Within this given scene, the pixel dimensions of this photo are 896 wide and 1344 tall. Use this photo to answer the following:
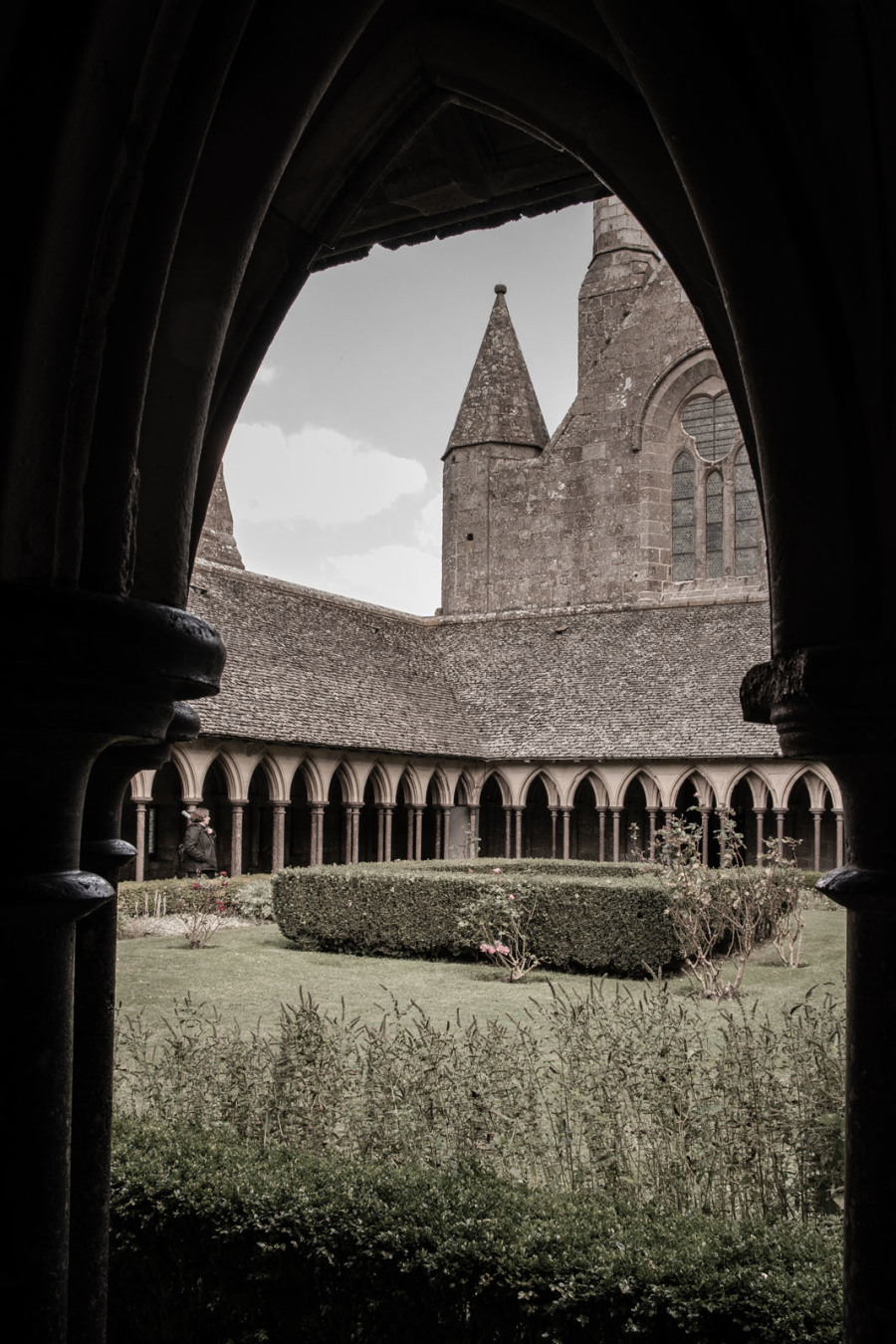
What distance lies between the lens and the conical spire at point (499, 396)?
31297mm

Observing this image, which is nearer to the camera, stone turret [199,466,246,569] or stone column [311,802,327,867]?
stone column [311,802,327,867]

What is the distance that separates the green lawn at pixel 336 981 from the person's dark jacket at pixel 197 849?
234cm

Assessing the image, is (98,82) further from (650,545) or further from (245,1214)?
(650,545)

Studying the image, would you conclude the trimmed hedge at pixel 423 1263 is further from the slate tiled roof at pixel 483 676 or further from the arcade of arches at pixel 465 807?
the arcade of arches at pixel 465 807

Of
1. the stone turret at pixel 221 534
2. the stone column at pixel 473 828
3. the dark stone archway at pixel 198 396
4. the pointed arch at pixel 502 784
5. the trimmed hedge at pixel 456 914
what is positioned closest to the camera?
the dark stone archway at pixel 198 396

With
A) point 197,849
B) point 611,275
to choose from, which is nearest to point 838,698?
point 197,849

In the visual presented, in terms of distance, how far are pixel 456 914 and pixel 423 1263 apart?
9.95 m

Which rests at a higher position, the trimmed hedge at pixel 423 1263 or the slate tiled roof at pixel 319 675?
Answer: the slate tiled roof at pixel 319 675

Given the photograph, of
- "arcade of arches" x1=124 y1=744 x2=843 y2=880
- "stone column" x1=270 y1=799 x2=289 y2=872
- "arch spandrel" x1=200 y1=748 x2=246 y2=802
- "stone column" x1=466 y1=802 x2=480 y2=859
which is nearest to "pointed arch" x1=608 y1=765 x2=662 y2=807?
"arcade of arches" x1=124 y1=744 x2=843 y2=880

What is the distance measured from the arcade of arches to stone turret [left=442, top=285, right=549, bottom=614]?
6668 mm

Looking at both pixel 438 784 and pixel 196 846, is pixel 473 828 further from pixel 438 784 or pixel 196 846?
pixel 196 846

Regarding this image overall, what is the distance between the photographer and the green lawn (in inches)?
407

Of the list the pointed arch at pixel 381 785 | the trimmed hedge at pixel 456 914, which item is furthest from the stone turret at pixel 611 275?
the trimmed hedge at pixel 456 914

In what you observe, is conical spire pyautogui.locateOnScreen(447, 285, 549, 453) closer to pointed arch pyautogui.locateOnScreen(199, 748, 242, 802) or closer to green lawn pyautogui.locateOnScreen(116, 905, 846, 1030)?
pointed arch pyautogui.locateOnScreen(199, 748, 242, 802)
